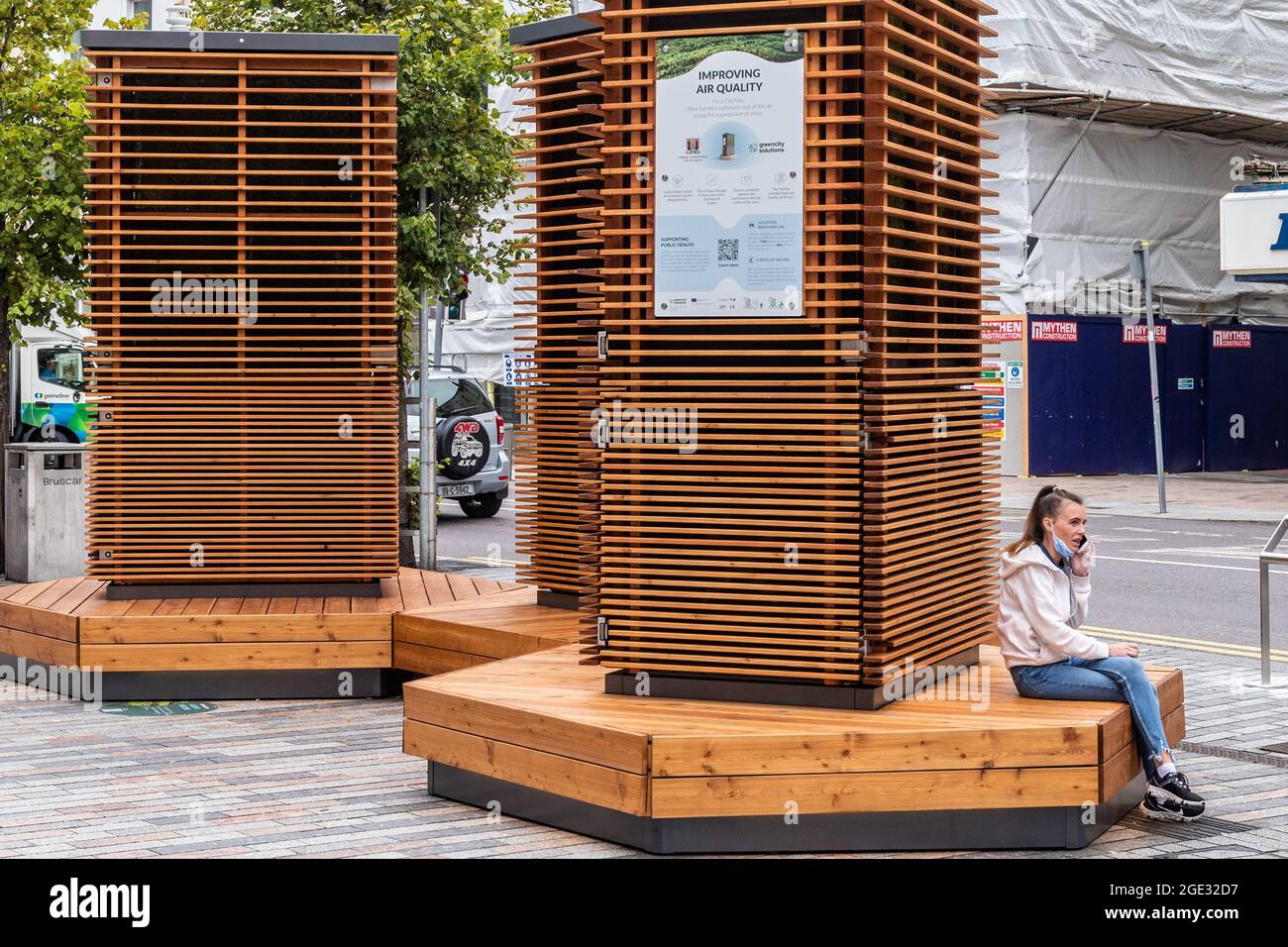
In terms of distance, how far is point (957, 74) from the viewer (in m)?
7.66

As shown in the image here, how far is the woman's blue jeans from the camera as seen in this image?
22.4 feet

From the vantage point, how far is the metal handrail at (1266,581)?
31.8ft

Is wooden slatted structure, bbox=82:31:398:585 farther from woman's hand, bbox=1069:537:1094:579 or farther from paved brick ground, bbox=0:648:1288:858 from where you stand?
woman's hand, bbox=1069:537:1094:579

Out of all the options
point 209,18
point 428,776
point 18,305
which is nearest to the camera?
point 428,776

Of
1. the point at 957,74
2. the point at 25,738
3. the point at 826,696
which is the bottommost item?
the point at 25,738

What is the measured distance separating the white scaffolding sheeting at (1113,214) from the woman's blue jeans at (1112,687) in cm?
2332

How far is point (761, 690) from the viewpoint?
688cm

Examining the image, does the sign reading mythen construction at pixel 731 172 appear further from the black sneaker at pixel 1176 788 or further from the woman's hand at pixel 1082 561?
the black sneaker at pixel 1176 788

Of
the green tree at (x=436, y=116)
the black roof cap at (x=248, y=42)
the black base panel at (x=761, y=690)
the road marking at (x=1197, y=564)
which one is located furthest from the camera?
the road marking at (x=1197, y=564)

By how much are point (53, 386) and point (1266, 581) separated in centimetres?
2538

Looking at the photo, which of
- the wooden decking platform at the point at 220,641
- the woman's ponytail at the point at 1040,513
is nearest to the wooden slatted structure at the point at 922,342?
the woman's ponytail at the point at 1040,513
